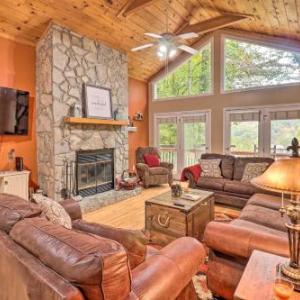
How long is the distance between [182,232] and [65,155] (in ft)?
8.65

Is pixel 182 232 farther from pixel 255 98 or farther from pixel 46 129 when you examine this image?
pixel 255 98

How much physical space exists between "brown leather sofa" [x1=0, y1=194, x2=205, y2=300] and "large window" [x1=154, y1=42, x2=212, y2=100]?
5.57 metres

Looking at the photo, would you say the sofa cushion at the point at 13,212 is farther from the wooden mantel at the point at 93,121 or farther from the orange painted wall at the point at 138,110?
the orange painted wall at the point at 138,110

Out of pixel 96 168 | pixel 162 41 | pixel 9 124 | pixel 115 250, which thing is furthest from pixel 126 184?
pixel 115 250

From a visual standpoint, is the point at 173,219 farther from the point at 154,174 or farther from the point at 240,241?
the point at 154,174

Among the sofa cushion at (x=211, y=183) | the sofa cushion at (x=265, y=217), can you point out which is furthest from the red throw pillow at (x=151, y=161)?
the sofa cushion at (x=265, y=217)

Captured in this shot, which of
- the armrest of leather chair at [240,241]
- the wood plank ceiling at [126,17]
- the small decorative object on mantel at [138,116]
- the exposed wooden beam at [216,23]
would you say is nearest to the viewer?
the armrest of leather chair at [240,241]

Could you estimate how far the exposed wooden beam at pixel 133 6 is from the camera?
12.5ft

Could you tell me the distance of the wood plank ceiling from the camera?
3.79m

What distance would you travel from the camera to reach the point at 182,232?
2.68 m

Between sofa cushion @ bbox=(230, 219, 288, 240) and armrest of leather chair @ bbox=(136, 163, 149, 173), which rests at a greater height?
armrest of leather chair @ bbox=(136, 163, 149, 173)

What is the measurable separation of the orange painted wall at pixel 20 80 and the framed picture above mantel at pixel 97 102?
0.99m

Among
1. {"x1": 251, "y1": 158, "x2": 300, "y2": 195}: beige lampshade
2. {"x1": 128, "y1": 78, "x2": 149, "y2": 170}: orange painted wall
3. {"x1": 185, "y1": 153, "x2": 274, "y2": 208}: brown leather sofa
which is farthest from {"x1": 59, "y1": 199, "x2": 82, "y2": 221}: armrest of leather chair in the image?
{"x1": 128, "y1": 78, "x2": 149, "y2": 170}: orange painted wall

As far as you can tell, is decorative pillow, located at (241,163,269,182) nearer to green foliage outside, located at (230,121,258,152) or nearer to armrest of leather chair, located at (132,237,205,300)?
green foliage outside, located at (230,121,258,152)
